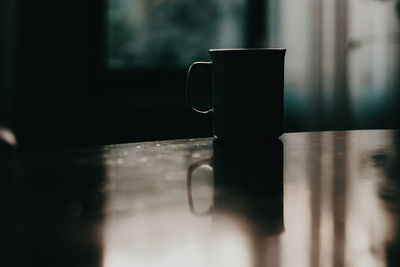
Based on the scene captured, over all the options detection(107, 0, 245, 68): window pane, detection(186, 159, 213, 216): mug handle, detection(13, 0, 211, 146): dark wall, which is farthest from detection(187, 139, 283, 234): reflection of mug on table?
detection(107, 0, 245, 68): window pane

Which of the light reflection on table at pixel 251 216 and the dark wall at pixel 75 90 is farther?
the dark wall at pixel 75 90

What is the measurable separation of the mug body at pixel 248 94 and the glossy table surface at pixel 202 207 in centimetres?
3

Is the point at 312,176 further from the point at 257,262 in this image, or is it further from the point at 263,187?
the point at 257,262

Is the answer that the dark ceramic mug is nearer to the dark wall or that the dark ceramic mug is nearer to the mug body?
the mug body

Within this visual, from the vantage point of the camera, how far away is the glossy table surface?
29 centimetres

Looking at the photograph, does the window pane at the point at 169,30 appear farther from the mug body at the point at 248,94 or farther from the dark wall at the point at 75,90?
the mug body at the point at 248,94

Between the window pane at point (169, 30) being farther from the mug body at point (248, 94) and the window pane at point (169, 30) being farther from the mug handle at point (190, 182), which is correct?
the mug handle at point (190, 182)

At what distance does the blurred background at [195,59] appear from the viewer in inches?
86.1

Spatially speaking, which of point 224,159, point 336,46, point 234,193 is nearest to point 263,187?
point 234,193

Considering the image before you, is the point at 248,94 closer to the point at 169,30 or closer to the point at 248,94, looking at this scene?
the point at 248,94

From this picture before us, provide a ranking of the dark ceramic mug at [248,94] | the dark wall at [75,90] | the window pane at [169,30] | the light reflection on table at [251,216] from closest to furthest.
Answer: the light reflection on table at [251,216] → the dark ceramic mug at [248,94] → the dark wall at [75,90] → the window pane at [169,30]

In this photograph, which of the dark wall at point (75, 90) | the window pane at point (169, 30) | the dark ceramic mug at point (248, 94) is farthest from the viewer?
the window pane at point (169, 30)

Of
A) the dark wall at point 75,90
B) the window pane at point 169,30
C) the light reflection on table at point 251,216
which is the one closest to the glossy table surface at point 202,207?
the light reflection on table at point 251,216

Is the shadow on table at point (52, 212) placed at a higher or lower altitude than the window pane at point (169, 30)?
lower
